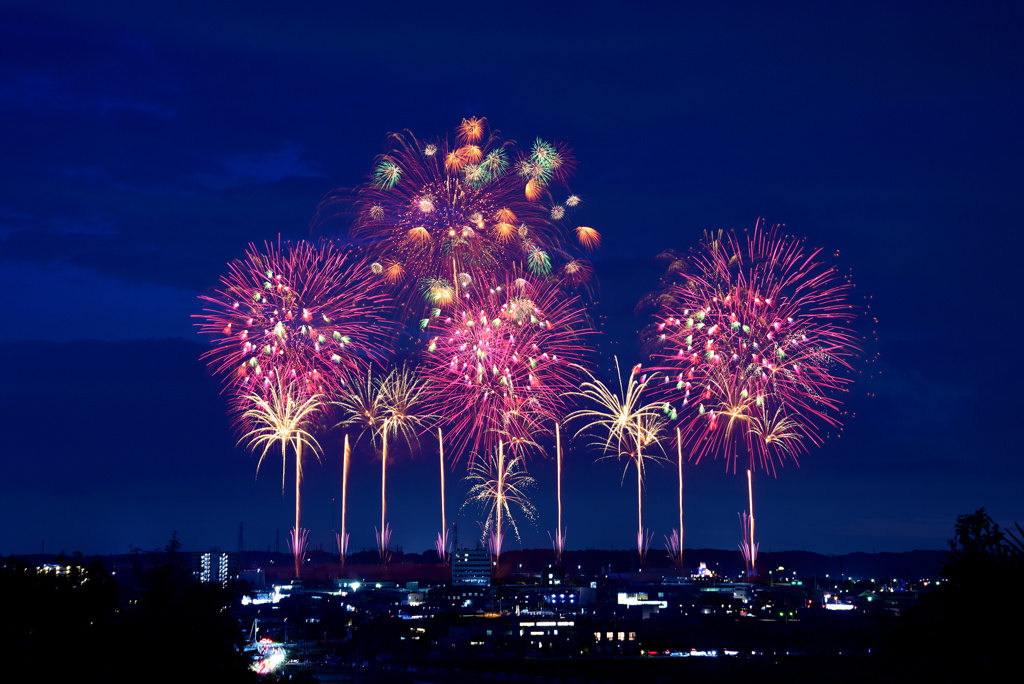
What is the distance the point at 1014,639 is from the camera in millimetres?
29969

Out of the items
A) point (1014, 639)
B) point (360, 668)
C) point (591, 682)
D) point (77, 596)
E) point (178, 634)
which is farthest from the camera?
point (360, 668)

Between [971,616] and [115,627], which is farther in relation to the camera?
[115,627]

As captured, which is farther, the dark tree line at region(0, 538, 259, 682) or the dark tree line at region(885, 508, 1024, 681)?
the dark tree line at region(0, 538, 259, 682)

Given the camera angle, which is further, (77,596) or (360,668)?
(360,668)

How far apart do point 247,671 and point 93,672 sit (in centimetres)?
1354

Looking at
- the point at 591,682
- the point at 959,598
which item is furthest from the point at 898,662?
the point at 591,682

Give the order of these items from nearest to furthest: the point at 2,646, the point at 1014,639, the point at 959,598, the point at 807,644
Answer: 1. the point at 1014,639
2. the point at 959,598
3. the point at 2,646
4. the point at 807,644

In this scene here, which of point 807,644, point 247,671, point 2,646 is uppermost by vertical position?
point 2,646

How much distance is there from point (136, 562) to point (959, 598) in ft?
124

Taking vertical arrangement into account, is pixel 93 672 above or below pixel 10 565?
below

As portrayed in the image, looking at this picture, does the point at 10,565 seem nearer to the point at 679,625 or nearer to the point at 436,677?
the point at 436,677

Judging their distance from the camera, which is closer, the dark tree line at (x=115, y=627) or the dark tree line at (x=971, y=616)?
the dark tree line at (x=971, y=616)

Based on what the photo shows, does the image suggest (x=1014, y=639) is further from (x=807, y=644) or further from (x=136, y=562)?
(x=807, y=644)

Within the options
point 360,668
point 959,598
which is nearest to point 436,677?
point 360,668
